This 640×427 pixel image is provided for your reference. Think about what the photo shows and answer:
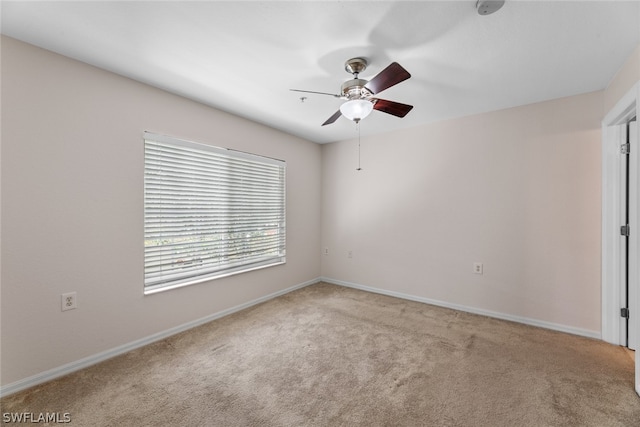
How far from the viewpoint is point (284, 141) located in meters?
3.95

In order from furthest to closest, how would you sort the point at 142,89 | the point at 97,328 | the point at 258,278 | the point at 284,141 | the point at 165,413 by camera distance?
the point at 284,141 → the point at 258,278 → the point at 142,89 → the point at 97,328 → the point at 165,413

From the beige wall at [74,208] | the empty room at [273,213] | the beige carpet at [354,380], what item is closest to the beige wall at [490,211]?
the empty room at [273,213]

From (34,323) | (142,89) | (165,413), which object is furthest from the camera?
(142,89)

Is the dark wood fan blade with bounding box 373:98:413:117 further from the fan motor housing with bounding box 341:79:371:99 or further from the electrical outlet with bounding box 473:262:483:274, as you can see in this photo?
the electrical outlet with bounding box 473:262:483:274

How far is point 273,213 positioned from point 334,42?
8.07ft

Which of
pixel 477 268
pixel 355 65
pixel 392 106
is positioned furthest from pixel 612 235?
pixel 355 65

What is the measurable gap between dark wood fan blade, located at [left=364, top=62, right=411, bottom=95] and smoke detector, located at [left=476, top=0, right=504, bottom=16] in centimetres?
48

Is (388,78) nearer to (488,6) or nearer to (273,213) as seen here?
(488,6)

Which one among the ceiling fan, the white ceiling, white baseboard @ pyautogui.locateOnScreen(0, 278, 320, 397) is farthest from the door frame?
white baseboard @ pyautogui.locateOnScreen(0, 278, 320, 397)

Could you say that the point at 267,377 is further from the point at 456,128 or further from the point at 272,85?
the point at 456,128

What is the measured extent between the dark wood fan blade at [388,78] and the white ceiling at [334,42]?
29 centimetres

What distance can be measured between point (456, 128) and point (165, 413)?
391cm

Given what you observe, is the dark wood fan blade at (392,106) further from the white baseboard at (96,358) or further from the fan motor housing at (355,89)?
the white baseboard at (96,358)

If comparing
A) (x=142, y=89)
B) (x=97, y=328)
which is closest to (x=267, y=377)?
(x=97, y=328)
